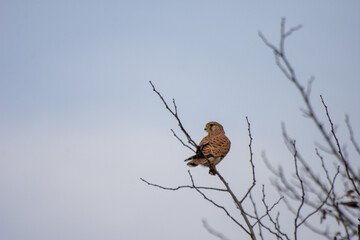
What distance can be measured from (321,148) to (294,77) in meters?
1.33

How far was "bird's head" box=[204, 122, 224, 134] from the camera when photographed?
21.0 feet

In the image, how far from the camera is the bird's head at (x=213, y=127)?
6414 mm

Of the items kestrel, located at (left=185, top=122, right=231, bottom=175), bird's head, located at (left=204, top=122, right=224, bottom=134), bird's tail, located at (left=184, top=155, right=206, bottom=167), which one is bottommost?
bird's tail, located at (left=184, top=155, right=206, bottom=167)

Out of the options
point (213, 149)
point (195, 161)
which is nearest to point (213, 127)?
point (213, 149)

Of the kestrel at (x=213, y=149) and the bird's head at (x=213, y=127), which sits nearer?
the kestrel at (x=213, y=149)

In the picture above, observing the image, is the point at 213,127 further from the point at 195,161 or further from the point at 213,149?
the point at 195,161

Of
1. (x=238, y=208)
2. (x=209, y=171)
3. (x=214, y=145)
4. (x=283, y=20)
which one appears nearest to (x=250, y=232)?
(x=238, y=208)

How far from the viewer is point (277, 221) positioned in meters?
3.16

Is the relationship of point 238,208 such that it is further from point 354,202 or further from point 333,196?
point 354,202

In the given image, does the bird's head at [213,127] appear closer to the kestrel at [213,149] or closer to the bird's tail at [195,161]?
the kestrel at [213,149]

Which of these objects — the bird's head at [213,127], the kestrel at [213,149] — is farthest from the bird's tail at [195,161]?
Answer: the bird's head at [213,127]

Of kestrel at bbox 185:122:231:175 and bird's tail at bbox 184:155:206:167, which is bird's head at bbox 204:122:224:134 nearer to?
kestrel at bbox 185:122:231:175

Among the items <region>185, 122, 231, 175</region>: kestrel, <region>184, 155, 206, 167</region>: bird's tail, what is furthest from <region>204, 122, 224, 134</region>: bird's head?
<region>184, 155, 206, 167</region>: bird's tail

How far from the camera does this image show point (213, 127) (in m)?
6.46
